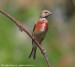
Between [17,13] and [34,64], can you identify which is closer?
[34,64]

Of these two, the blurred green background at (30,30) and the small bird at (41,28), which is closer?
the small bird at (41,28)

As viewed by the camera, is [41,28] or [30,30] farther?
[30,30]

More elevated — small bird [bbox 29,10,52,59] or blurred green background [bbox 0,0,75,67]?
small bird [bbox 29,10,52,59]

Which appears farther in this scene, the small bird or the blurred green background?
the blurred green background

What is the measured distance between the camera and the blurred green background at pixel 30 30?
5367 millimetres

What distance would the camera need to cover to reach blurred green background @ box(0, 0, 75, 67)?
5367 millimetres

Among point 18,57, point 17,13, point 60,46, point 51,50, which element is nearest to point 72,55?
point 60,46

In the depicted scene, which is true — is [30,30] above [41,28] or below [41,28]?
below

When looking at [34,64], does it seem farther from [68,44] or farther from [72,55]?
[68,44]

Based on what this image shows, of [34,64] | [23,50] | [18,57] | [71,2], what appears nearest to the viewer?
[34,64]

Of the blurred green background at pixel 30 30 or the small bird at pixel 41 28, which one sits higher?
the small bird at pixel 41 28

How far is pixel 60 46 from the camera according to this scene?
6.75m

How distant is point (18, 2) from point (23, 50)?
1627 millimetres

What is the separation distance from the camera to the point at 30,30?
260 inches
